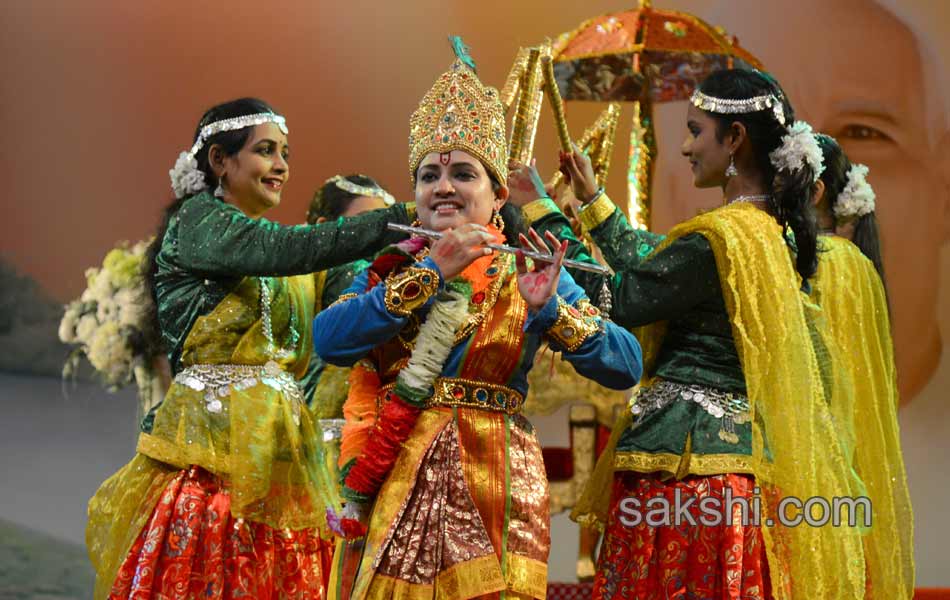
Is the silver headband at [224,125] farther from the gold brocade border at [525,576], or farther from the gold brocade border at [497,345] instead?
the gold brocade border at [525,576]

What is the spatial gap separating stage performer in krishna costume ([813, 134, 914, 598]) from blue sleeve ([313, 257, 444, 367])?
1.06 m

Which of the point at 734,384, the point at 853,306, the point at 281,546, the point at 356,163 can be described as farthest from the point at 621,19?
the point at 356,163

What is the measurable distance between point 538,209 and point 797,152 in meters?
0.56

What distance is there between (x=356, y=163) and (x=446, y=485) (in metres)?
4.25

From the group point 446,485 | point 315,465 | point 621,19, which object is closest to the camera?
point 446,485

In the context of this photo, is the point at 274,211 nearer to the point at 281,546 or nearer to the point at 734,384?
the point at 281,546

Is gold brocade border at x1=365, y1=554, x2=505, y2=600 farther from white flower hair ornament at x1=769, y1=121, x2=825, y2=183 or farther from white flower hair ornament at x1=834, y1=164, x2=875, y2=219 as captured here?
white flower hair ornament at x1=834, y1=164, x2=875, y2=219

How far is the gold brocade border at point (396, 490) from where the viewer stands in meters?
2.15

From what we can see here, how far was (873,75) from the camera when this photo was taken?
5.95m

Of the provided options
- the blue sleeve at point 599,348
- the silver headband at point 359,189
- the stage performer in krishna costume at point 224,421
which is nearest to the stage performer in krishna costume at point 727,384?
the blue sleeve at point 599,348

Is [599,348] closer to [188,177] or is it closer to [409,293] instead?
[409,293]

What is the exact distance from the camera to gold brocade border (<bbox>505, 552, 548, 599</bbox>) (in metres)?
2.17

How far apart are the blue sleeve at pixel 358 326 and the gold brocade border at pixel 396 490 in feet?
0.54

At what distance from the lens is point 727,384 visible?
8.53ft
